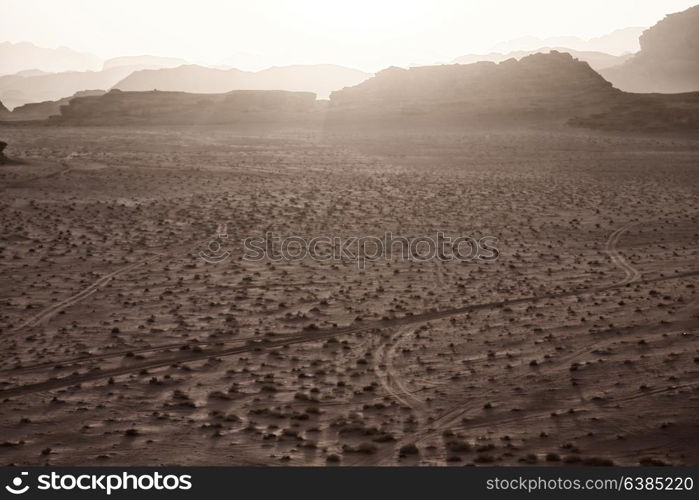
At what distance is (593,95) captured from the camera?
5428 centimetres

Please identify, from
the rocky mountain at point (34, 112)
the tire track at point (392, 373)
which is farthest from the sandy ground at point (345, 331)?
the rocky mountain at point (34, 112)

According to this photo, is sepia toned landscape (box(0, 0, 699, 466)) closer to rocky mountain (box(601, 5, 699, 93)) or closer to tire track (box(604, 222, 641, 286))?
tire track (box(604, 222, 641, 286))

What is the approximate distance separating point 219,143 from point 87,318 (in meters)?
30.4

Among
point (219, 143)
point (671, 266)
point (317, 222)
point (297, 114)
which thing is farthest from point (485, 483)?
point (297, 114)

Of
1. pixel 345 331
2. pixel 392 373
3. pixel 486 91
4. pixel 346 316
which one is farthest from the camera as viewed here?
pixel 486 91

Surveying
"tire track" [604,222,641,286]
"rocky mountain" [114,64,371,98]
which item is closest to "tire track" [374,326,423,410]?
"tire track" [604,222,641,286]

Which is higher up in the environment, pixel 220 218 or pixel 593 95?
pixel 593 95

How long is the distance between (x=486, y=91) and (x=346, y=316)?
47.2 meters

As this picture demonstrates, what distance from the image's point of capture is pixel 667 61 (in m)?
101

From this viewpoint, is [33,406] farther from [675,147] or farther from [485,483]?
[675,147]

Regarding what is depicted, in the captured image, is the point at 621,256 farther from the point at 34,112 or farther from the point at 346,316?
the point at 34,112

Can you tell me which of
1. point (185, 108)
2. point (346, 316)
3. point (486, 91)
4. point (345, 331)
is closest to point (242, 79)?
point (185, 108)

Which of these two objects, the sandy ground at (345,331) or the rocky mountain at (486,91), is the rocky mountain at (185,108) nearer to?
the rocky mountain at (486,91)

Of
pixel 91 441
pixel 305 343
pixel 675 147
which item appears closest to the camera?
pixel 91 441
